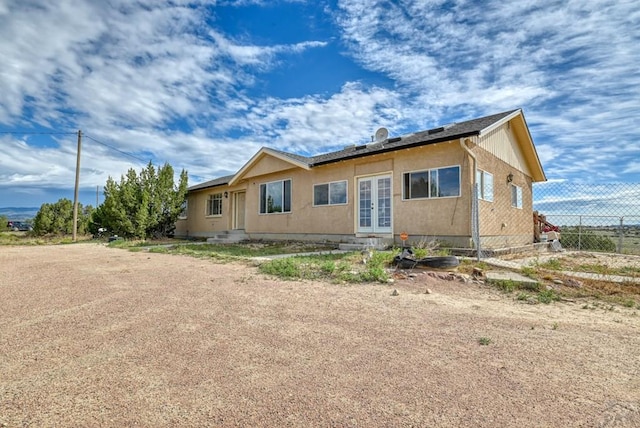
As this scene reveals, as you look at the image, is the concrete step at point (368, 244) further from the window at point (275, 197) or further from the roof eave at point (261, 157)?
the window at point (275, 197)

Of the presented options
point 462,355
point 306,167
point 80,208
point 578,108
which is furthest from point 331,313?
point 80,208

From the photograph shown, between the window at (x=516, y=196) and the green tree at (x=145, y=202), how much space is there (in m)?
16.7

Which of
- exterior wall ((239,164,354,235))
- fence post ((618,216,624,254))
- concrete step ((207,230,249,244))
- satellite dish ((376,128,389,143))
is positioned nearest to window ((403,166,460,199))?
exterior wall ((239,164,354,235))

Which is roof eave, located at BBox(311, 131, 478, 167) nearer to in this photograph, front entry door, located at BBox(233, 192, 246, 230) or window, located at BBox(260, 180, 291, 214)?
window, located at BBox(260, 180, 291, 214)

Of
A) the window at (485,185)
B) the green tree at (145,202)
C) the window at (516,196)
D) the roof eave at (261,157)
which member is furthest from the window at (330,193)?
the green tree at (145,202)

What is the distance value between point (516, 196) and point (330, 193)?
7.55 metres

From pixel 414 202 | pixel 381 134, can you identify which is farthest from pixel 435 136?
pixel 381 134

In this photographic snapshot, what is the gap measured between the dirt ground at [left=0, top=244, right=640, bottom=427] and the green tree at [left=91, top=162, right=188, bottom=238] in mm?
12872

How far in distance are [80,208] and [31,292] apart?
23.3 metres

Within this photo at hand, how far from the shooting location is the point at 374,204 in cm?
1102

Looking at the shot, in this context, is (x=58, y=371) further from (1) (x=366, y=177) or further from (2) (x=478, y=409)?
(1) (x=366, y=177)

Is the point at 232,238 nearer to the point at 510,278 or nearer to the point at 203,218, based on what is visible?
the point at 203,218

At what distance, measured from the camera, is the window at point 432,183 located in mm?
9156

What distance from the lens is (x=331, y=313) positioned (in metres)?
3.96
